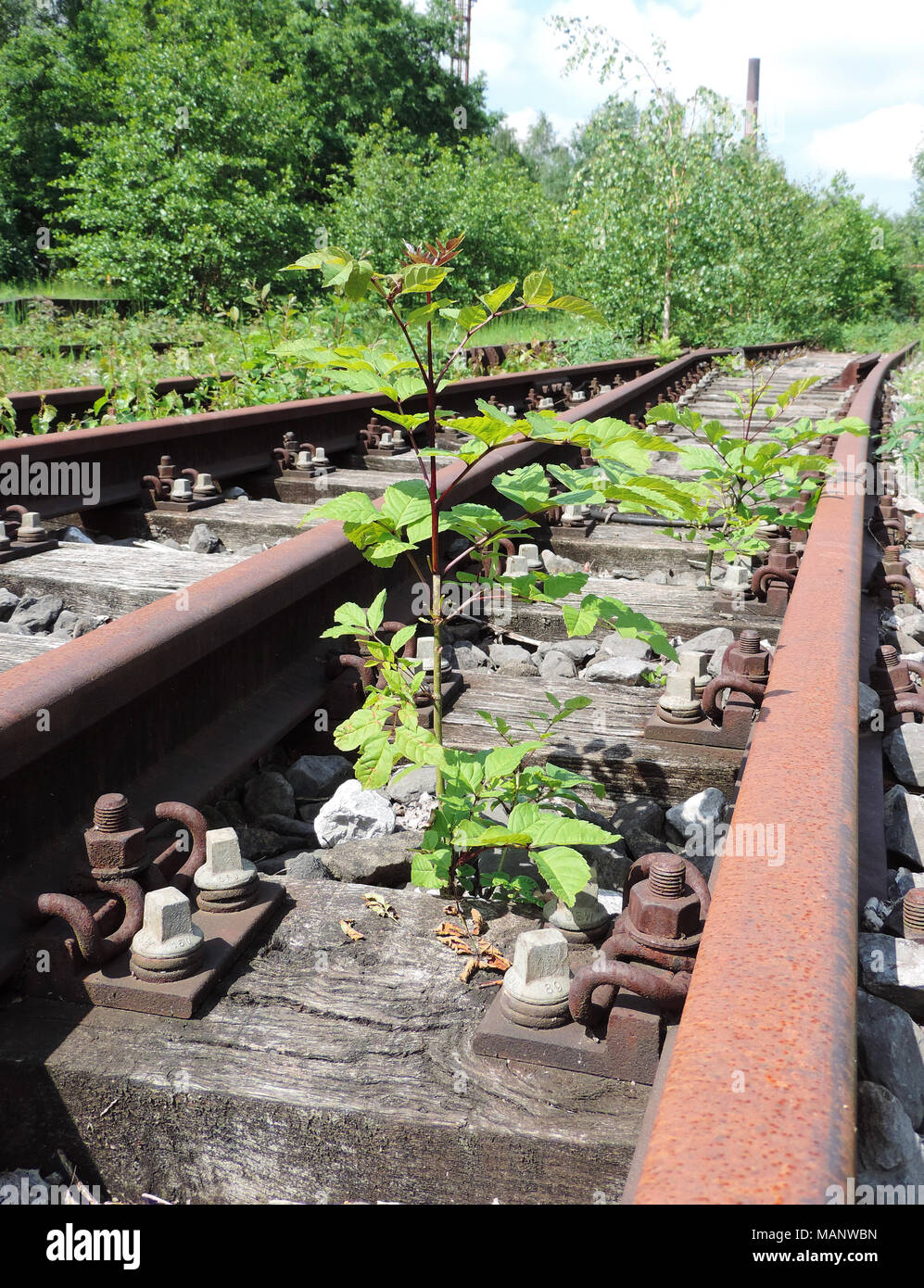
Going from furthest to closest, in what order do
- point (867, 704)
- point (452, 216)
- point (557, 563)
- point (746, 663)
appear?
point (452, 216) → point (557, 563) → point (867, 704) → point (746, 663)

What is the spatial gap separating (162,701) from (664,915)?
4.08 feet

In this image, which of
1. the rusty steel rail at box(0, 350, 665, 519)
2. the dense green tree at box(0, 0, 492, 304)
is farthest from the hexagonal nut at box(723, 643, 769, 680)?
the dense green tree at box(0, 0, 492, 304)

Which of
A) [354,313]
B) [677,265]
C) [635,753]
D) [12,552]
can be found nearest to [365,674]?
[635,753]

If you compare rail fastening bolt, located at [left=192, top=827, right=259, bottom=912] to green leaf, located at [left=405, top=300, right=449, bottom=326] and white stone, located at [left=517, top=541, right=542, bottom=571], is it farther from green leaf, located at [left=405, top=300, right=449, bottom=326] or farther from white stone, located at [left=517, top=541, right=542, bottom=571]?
white stone, located at [left=517, top=541, right=542, bottom=571]

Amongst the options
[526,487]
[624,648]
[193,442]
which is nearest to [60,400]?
[193,442]

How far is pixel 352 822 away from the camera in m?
2.26

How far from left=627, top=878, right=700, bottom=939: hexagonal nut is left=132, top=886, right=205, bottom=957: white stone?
65 cm

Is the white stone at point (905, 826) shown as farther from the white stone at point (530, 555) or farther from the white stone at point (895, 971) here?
the white stone at point (530, 555)

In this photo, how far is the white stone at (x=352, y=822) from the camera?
2.25 m

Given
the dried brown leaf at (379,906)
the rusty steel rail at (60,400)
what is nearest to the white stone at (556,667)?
the dried brown leaf at (379,906)

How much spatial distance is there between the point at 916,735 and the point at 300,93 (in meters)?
42.0

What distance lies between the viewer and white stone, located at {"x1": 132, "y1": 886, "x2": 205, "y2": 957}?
149 centimetres

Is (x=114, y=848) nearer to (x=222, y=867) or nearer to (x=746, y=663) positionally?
(x=222, y=867)
